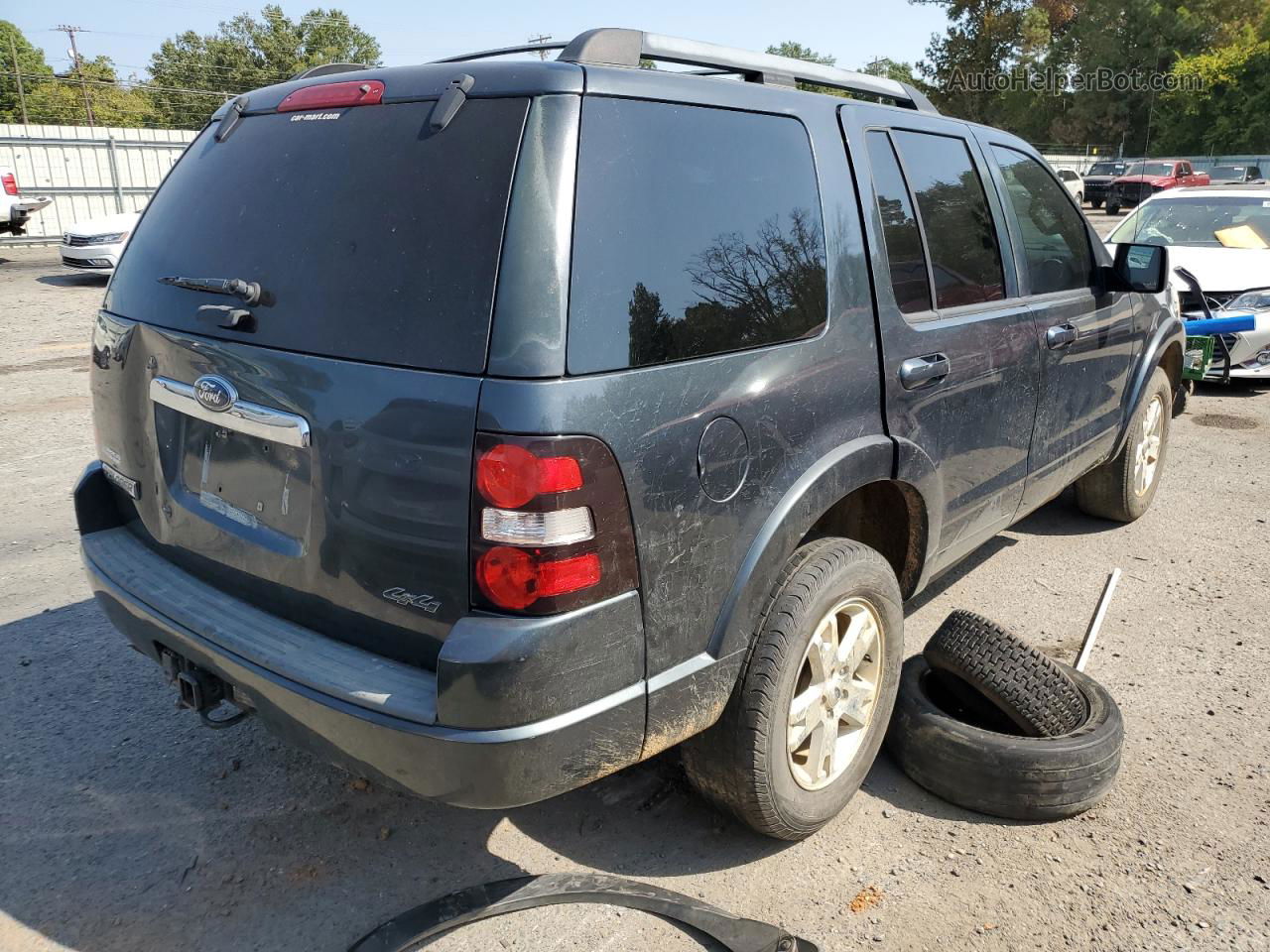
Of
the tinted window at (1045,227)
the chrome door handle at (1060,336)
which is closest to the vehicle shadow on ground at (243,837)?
the chrome door handle at (1060,336)

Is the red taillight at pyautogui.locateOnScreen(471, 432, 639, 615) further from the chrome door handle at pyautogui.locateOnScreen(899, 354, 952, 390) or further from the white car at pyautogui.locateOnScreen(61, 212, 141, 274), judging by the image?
the white car at pyautogui.locateOnScreen(61, 212, 141, 274)

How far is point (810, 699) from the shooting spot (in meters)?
2.78

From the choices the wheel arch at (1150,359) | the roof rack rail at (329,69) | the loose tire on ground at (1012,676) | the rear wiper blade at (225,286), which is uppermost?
the roof rack rail at (329,69)

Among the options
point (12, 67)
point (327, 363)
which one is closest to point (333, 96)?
point (327, 363)

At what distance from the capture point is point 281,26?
261 feet

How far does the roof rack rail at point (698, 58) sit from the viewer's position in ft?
7.90

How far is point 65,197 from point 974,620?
2533cm

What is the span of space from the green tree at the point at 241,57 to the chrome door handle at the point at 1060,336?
275 ft

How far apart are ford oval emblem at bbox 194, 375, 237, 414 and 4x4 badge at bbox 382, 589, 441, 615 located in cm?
65

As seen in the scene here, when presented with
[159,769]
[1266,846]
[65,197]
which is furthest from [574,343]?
[65,197]

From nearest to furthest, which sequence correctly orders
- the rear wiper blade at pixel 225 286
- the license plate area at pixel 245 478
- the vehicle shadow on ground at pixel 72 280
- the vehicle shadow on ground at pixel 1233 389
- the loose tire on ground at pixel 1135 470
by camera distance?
the license plate area at pixel 245 478 → the rear wiper blade at pixel 225 286 → the loose tire on ground at pixel 1135 470 → the vehicle shadow on ground at pixel 1233 389 → the vehicle shadow on ground at pixel 72 280

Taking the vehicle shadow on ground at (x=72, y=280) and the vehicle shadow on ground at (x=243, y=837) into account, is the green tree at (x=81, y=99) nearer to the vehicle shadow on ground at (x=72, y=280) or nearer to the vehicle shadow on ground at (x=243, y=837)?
the vehicle shadow on ground at (x=72, y=280)

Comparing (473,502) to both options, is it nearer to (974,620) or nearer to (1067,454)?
(974,620)

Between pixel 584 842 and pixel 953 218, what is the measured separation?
2366 mm
